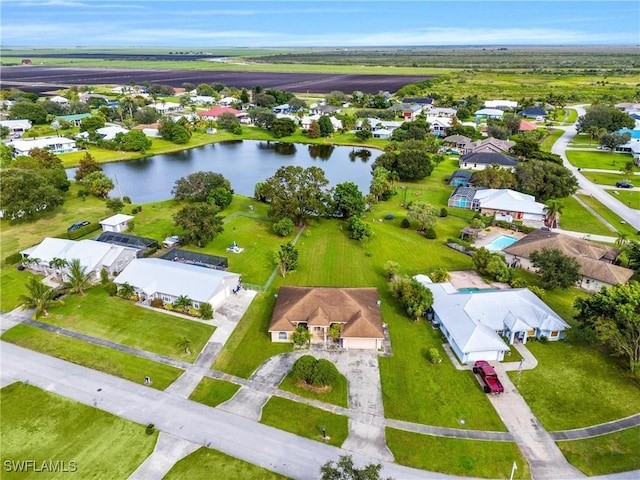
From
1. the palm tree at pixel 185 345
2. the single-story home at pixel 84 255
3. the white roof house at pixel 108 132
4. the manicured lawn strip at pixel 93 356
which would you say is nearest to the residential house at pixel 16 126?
the white roof house at pixel 108 132

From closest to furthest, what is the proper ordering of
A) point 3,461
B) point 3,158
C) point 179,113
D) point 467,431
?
point 3,461 < point 467,431 < point 3,158 < point 179,113

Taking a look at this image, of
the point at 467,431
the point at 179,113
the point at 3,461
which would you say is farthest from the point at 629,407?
the point at 179,113

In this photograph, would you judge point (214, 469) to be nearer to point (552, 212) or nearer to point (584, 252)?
point (584, 252)

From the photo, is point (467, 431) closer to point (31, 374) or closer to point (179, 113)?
point (31, 374)

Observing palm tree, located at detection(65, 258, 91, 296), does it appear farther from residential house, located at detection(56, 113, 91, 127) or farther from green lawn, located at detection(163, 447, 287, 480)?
residential house, located at detection(56, 113, 91, 127)

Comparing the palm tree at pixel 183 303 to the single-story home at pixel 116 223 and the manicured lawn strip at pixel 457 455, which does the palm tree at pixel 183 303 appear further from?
the single-story home at pixel 116 223

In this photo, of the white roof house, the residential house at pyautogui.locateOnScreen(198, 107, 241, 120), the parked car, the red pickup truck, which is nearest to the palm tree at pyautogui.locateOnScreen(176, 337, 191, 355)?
the red pickup truck
